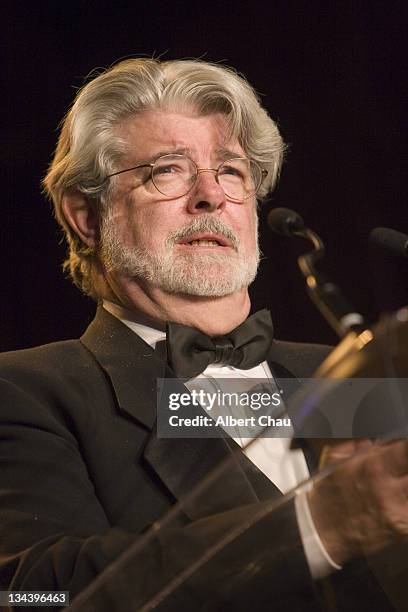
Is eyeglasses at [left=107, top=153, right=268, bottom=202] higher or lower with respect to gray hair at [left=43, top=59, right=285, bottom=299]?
lower

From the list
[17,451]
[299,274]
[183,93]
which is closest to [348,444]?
[17,451]

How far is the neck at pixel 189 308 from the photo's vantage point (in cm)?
166

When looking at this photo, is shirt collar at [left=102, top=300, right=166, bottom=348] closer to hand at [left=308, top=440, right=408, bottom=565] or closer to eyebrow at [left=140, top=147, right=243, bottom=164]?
eyebrow at [left=140, top=147, right=243, bottom=164]

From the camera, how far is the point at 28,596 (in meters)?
1.13

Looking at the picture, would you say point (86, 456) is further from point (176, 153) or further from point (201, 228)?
point (176, 153)

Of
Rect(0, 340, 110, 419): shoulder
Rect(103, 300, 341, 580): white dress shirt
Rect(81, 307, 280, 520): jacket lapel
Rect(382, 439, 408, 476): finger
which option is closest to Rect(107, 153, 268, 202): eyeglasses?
Rect(81, 307, 280, 520): jacket lapel

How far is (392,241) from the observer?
52.3 inches

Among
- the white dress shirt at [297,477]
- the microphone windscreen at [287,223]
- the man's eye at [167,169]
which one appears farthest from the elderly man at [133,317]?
the white dress shirt at [297,477]

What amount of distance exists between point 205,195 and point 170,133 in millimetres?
149

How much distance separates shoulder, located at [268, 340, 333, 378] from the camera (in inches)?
67.1

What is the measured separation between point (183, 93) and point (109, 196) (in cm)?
25

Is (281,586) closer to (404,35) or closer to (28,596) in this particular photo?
(28,596)

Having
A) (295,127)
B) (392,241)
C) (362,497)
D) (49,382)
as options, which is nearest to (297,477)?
(362,497)

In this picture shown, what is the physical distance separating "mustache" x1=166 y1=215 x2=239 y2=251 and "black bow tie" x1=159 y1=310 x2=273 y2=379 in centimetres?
17
